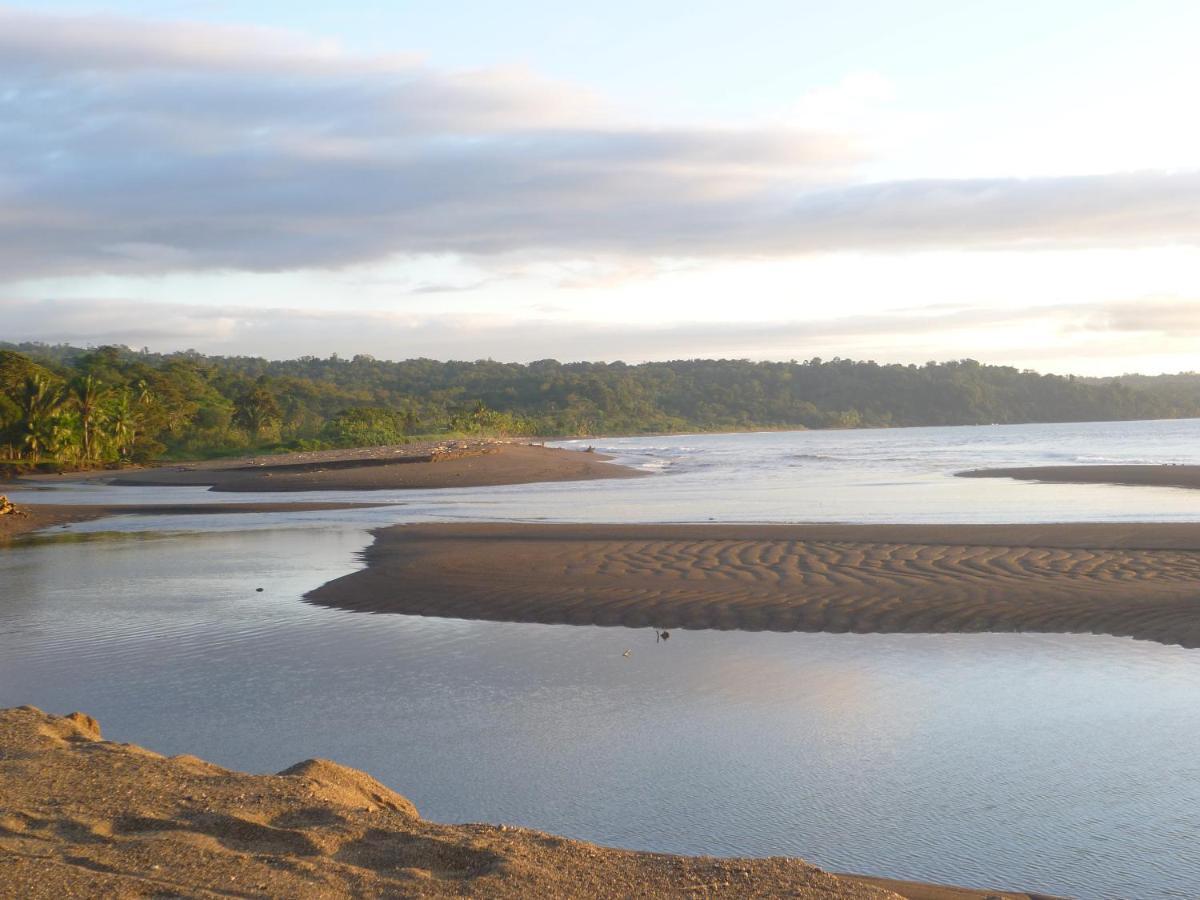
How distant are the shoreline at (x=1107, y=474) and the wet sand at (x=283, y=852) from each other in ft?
116

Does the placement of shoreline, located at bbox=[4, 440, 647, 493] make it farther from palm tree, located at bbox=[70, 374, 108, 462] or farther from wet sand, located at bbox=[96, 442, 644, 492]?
palm tree, located at bbox=[70, 374, 108, 462]

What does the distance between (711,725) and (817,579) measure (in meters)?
7.64

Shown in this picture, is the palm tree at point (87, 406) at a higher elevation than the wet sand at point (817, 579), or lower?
higher

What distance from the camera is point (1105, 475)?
42531 mm

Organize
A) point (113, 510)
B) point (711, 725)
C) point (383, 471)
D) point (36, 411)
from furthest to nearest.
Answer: point (36, 411)
point (383, 471)
point (113, 510)
point (711, 725)

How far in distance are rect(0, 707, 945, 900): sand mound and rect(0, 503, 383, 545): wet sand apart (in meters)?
28.3

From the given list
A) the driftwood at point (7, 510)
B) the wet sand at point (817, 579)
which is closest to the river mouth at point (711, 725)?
the wet sand at point (817, 579)

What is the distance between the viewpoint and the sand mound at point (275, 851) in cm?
469

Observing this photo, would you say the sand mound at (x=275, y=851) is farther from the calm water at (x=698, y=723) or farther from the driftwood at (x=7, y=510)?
the driftwood at (x=7, y=510)

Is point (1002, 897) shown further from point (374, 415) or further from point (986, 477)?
point (374, 415)

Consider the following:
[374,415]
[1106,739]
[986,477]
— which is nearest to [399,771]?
[1106,739]

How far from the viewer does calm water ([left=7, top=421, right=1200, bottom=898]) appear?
6.61 metres

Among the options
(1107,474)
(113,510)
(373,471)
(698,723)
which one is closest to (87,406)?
(373,471)

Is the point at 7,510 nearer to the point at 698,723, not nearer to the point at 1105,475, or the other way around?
the point at 698,723
